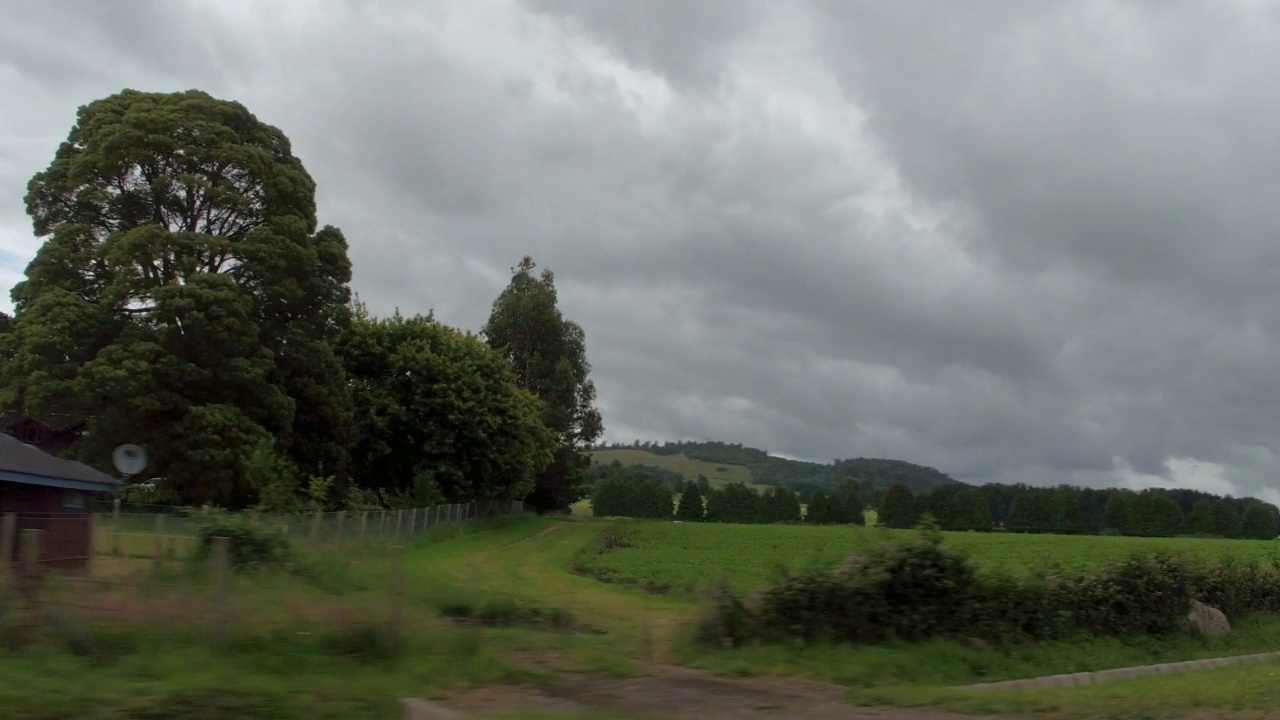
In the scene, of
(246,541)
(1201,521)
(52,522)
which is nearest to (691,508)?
(1201,521)

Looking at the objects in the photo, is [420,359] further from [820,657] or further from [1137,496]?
[1137,496]

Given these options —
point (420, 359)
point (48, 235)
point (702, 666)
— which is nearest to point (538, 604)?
point (702, 666)

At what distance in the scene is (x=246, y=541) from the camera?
52.9ft

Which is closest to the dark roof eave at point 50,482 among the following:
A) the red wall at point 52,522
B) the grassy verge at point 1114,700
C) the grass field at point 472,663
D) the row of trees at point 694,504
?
the red wall at point 52,522

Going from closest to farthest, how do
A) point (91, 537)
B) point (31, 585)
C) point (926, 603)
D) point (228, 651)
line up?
1. point (31, 585)
2. point (228, 651)
3. point (926, 603)
4. point (91, 537)

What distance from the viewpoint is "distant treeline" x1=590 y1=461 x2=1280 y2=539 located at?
83.2m

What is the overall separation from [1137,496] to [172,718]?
89768mm

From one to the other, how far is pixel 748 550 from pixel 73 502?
123 ft

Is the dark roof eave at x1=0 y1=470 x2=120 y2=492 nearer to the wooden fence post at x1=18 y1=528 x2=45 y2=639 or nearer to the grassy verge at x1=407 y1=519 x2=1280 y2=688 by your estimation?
the grassy verge at x1=407 y1=519 x2=1280 y2=688

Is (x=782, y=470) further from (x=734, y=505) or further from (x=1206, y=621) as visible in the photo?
(x=1206, y=621)

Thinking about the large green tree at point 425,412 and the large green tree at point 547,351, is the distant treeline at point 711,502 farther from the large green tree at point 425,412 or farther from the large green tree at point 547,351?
the large green tree at point 425,412

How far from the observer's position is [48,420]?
3659 centimetres

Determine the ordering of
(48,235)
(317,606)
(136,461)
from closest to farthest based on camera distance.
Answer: (317,606), (136,461), (48,235)

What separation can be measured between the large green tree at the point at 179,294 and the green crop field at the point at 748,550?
14.5 meters
